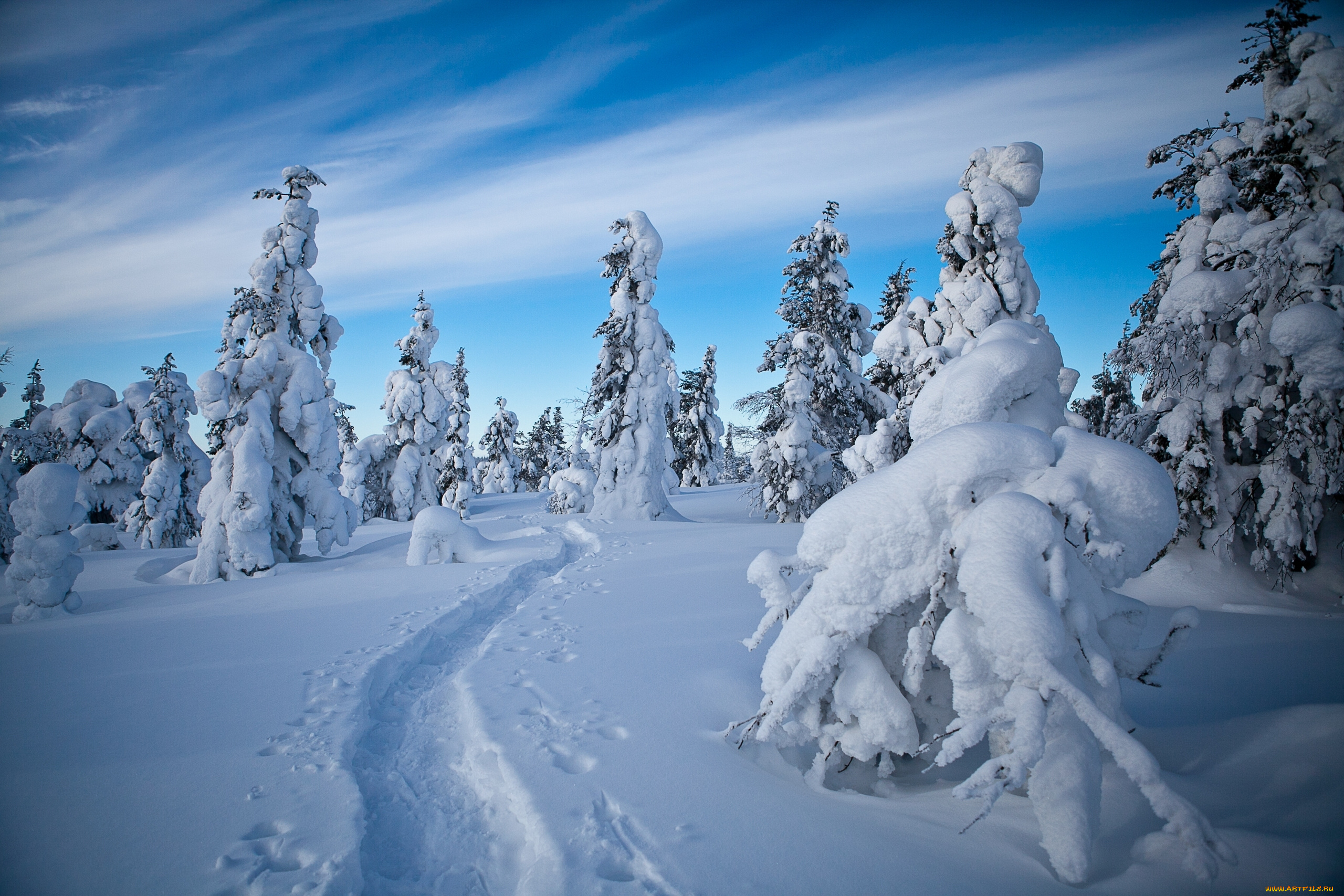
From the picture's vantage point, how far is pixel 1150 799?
8.06 feet

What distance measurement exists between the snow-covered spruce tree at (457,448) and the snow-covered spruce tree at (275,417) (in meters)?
12.7

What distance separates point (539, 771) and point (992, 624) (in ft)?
9.85

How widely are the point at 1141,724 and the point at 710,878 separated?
12.2 feet

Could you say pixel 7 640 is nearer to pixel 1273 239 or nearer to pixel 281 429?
pixel 281 429

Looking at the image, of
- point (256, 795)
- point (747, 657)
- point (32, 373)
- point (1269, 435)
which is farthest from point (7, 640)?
point (32, 373)

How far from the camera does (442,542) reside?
12289 millimetres

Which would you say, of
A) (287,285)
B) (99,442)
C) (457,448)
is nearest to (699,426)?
(457,448)

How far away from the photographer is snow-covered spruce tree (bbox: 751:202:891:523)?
1686 cm

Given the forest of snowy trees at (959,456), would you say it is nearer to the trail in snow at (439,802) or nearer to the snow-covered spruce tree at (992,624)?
the snow-covered spruce tree at (992,624)

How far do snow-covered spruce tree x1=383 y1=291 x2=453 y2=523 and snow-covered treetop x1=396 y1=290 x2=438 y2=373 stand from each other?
0.03m

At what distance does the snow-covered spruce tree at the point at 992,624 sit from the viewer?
2.64 metres

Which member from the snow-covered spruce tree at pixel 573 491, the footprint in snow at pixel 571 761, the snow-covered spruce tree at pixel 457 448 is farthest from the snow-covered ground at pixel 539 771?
the snow-covered spruce tree at pixel 457 448

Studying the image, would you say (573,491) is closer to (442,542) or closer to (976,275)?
(442,542)

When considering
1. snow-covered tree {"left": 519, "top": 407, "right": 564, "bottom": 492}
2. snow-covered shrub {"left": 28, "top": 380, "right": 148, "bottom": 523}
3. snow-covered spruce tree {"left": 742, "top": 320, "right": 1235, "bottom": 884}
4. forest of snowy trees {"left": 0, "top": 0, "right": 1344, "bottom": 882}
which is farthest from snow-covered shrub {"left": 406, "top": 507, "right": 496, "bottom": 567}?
snow-covered tree {"left": 519, "top": 407, "right": 564, "bottom": 492}
